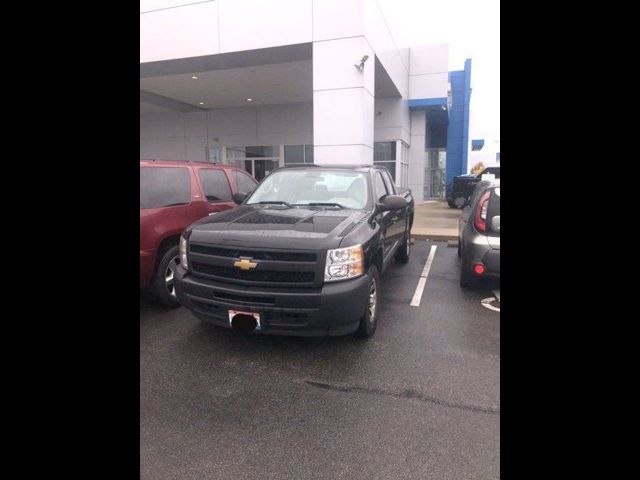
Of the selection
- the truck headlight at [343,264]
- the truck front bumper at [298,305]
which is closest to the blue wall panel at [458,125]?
the truck headlight at [343,264]

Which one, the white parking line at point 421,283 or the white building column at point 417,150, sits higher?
the white building column at point 417,150

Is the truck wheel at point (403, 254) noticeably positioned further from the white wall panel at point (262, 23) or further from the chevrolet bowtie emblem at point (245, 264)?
the white wall panel at point (262, 23)

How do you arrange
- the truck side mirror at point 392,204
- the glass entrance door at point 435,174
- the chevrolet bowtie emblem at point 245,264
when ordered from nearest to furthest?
1. the chevrolet bowtie emblem at point 245,264
2. the truck side mirror at point 392,204
3. the glass entrance door at point 435,174

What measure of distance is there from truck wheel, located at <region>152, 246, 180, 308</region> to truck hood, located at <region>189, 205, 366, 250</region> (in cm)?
110

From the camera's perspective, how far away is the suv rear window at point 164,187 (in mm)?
4906

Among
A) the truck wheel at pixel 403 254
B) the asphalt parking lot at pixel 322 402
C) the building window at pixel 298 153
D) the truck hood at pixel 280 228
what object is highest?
the building window at pixel 298 153

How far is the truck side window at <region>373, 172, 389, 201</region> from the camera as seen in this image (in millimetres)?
5217

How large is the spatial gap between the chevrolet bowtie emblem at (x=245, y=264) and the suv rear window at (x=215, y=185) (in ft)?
8.33

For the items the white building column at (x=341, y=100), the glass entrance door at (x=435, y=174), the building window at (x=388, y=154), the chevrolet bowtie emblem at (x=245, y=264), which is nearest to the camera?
the chevrolet bowtie emblem at (x=245, y=264)

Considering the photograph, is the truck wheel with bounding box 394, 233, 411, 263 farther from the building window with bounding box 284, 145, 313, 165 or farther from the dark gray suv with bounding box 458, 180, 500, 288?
the building window with bounding box 284, 145, 313, 165

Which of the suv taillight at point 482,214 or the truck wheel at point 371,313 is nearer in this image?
the truck wheel at point 371,313

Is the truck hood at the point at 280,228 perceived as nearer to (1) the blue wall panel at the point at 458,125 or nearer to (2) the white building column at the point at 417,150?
(2) the white building column at the point at 417,150
